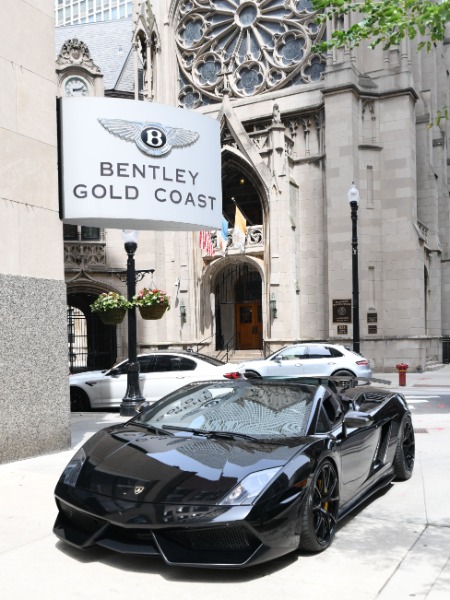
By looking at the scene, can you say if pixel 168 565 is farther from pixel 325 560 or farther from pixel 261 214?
pixel 261 214

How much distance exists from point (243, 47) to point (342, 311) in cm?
1444

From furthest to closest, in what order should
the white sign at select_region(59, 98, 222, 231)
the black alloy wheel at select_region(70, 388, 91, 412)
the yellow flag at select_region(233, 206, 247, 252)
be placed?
the yellow flag at select_region(233, 206, 247, 252) → the black alloy wheel at select_region(70, 388, 91, 412) → the white sign at select_region(59, 98, 222, 231)

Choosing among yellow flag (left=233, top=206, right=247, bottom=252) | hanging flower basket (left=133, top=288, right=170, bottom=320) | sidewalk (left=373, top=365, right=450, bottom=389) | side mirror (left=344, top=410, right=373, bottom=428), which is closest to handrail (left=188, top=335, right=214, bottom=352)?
yellow flag (left=233, top=206, right=247, bottom=252)

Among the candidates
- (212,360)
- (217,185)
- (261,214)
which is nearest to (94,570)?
(217,185)

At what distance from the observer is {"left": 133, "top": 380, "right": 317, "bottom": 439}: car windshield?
5.48 meters

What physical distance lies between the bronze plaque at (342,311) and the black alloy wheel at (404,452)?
1901cm

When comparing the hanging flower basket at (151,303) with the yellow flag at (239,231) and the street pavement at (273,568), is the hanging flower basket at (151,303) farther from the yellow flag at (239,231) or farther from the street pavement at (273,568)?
the yellow flag at (239,231)

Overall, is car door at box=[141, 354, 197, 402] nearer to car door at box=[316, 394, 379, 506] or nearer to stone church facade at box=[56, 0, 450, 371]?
car door at box=[316, 394, 379, 506]

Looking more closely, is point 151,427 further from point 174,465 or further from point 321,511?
point 321,511

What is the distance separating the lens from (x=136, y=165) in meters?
10.3

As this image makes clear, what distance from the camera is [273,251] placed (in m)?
28.1

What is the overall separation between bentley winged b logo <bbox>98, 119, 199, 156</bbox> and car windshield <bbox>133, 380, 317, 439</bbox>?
5.20 m

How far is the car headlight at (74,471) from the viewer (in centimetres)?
498

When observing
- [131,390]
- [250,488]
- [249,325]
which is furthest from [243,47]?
[250,488]
